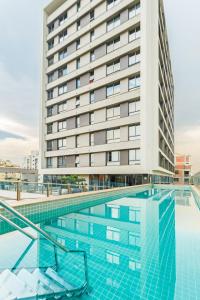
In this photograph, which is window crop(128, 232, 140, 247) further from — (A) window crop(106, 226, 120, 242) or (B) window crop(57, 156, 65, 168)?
(B) window crop(57, 156, 65, 168)

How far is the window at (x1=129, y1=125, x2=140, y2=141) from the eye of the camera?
19.7 meters

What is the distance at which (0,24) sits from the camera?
51.9ft

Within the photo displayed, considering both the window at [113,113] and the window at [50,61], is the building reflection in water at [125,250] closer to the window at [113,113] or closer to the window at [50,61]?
the window at [113,113]

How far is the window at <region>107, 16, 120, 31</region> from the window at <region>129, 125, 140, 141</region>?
1219cm

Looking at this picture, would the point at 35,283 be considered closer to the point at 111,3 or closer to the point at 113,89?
the point at 113,89

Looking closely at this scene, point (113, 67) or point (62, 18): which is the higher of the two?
point (62, 18)

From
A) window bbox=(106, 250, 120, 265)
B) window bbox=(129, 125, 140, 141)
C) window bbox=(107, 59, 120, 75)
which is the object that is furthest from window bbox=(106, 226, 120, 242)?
window bbox=(107, 59, 120, 75)

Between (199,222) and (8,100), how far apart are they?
805 inches

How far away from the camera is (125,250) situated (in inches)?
166

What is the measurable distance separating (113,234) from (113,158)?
52.9 ft

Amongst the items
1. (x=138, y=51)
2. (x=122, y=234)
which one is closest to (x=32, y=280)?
(x=122, y=234)

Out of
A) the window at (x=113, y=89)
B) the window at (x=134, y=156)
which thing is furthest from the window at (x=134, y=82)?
the window at (x=134, y=156)

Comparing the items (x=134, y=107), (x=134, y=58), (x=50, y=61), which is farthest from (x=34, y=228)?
(x=50, y=61)

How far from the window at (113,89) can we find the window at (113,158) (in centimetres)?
683
